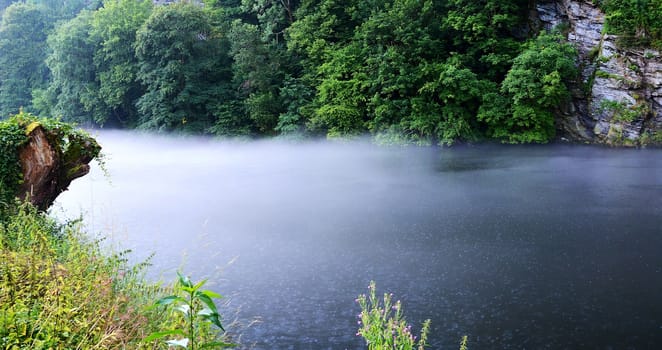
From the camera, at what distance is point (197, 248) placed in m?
11.2

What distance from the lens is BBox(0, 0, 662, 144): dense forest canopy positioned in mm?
25812

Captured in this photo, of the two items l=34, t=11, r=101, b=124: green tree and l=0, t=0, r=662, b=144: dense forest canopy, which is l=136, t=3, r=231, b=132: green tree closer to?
l=0, t=0, r=662, b=144: dense forest canopy

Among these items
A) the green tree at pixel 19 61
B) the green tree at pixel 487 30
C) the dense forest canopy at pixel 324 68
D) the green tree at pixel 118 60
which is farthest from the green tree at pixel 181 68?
the green tree at pixel 487 30

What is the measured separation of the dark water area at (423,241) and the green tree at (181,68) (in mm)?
10142

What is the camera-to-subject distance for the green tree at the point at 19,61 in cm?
3884

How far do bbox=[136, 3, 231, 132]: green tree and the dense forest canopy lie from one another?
0.08 metres

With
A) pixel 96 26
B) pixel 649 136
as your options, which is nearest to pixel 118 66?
pixel 96 26

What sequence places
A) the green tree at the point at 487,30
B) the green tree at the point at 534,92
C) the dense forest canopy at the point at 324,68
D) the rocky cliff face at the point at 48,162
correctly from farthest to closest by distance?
the green tree at the point at 487,30, the dense forest canopy at the point at 324,68, the green tree at the point at 534,92, the rocky cliff face at the point at 48,162

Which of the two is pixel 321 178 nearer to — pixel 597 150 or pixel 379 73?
pixel 379 73

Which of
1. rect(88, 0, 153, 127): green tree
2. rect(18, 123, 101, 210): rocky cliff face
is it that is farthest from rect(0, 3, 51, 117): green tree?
rect(18, 123, 101, 210): rocky cliff face

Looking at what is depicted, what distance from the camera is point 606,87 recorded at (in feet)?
79.4

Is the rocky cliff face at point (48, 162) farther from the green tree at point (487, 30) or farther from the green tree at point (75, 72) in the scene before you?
the green tree at point (75, 72)

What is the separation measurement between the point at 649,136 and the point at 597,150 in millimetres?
2294

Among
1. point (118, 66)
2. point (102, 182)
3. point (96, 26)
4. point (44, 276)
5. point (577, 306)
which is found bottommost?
point (102, 182)
